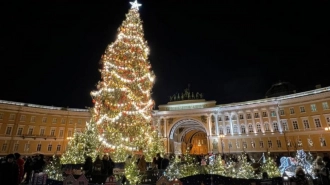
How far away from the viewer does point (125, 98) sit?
45.8 ft

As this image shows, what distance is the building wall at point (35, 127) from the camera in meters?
37.8

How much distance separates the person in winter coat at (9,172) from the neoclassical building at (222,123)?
3693 cm

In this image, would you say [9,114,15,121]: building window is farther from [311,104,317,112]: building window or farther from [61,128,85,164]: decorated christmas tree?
[311,104,317,112]: building window

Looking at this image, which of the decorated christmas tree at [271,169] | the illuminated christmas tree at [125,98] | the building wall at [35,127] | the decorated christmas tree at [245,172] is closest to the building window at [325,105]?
the decorated christmas tree at [271,169]

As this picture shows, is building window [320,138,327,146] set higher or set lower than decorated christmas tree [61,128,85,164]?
higher

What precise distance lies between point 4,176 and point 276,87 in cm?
5625

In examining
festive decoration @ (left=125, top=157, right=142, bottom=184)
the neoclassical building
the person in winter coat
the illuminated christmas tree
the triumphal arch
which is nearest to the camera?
the person in winter coat

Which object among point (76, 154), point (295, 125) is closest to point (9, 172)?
point (76, 154)

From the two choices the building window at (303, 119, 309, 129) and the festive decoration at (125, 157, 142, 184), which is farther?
the building window at (303, 119, 309, 129)

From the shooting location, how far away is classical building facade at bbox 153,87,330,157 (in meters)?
34.6

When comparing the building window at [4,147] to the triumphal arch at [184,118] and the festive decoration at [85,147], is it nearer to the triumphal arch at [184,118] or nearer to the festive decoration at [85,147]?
the triumphal arch at [184,118]

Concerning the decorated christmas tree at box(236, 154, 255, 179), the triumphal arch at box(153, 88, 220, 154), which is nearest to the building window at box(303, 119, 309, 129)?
the triumphal arch at box(153, 88, 220, 154)

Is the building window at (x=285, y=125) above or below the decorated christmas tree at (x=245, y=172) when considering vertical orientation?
above

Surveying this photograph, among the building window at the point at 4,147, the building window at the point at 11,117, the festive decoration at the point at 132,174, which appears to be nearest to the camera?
the festive decoration at the point at 132,174
